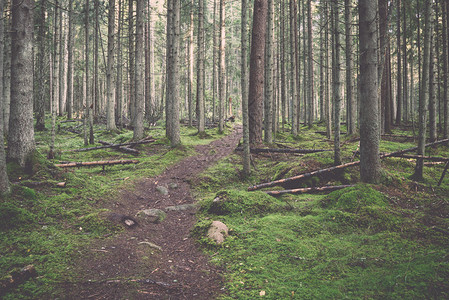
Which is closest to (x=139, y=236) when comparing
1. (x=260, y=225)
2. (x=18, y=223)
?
(x=18, y=223)

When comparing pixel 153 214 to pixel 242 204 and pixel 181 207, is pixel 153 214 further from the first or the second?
pixel 242 204

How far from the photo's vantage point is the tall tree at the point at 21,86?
585 centimetres

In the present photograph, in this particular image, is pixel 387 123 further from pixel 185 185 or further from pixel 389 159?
pixel 185 185

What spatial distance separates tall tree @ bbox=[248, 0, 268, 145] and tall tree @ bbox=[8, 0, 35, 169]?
23.7 feet

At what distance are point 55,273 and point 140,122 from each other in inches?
393

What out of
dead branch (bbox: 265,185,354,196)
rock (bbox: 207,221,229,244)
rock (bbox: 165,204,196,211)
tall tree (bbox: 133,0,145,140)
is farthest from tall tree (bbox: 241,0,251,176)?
tall tree (bbox: 133,0,145,140)

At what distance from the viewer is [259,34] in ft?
33.7

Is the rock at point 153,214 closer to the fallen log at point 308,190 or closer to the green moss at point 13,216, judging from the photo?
the green moss at point 13,216

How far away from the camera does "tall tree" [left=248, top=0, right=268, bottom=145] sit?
10.3 m

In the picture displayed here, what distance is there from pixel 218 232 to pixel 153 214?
186cm

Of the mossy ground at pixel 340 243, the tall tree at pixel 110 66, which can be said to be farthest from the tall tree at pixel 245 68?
the tall tree at pixel 110 66

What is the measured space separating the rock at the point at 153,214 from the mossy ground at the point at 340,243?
899mm

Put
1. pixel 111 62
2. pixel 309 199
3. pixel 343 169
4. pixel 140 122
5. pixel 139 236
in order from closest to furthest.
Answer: pixel 139 236
pixel 309 199
pixel 343 169
pixel 140 122
pixel 111 62

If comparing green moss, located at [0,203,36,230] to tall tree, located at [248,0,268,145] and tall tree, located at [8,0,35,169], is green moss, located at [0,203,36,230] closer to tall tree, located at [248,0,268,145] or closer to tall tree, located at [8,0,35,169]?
tall tree, located at [8,0,35,169]
